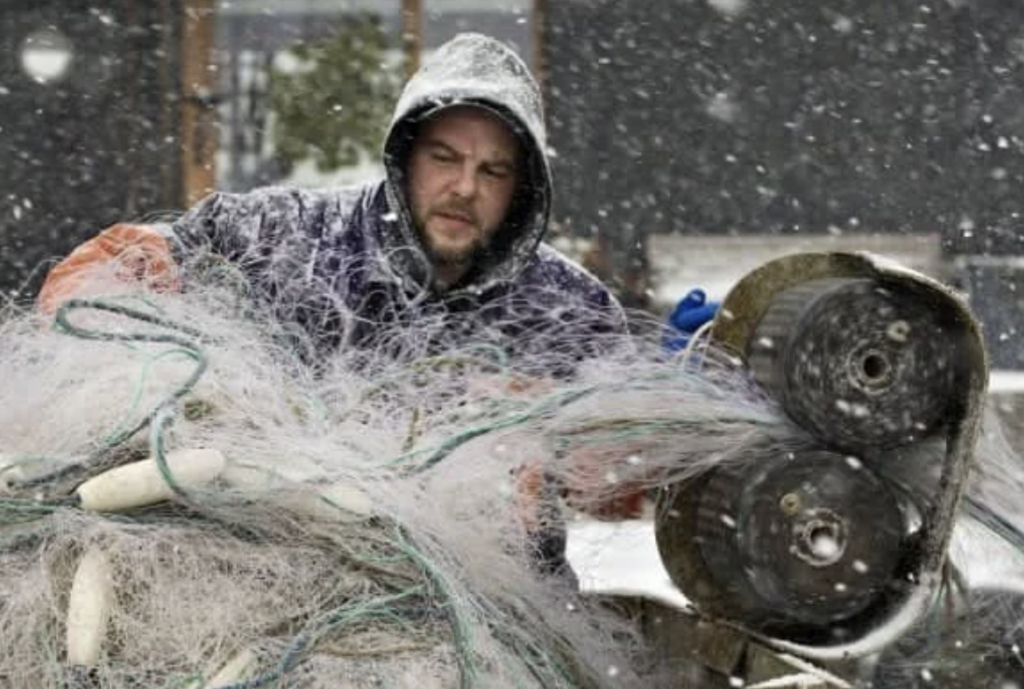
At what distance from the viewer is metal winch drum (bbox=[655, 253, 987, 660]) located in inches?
85.5

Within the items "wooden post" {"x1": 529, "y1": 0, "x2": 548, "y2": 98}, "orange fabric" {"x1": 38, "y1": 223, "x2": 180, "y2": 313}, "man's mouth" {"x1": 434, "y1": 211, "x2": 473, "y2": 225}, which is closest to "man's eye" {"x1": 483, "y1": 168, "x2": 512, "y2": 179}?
"man's mouth" {"x1": 434, "y1": 211, "x2": 473, "y2": 225}

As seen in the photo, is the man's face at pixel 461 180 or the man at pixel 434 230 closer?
the man at pixel 434 230

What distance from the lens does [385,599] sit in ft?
6.68

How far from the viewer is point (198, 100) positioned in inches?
307

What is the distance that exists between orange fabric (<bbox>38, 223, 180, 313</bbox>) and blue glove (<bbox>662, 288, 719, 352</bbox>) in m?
0.80

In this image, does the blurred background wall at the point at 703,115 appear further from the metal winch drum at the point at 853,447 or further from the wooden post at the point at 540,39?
the metal winch drum at the point at 853,447

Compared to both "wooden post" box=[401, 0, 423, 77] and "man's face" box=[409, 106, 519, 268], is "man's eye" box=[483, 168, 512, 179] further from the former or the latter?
"wooden post" box=[401, 0, 423, 77]

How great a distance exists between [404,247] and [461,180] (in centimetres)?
23

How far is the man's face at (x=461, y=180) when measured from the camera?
136 inches

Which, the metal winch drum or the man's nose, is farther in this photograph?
the man's nose

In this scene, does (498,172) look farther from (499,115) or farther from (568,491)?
Answer: (568,491)

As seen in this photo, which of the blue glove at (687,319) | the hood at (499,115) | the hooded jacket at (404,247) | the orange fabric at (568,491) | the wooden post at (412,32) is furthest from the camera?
the wooden post at (412,32)

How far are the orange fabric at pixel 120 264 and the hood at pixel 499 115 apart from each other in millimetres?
573

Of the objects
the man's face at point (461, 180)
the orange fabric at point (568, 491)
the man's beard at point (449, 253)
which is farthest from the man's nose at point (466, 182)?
the orange fabric at point (568, 491)
